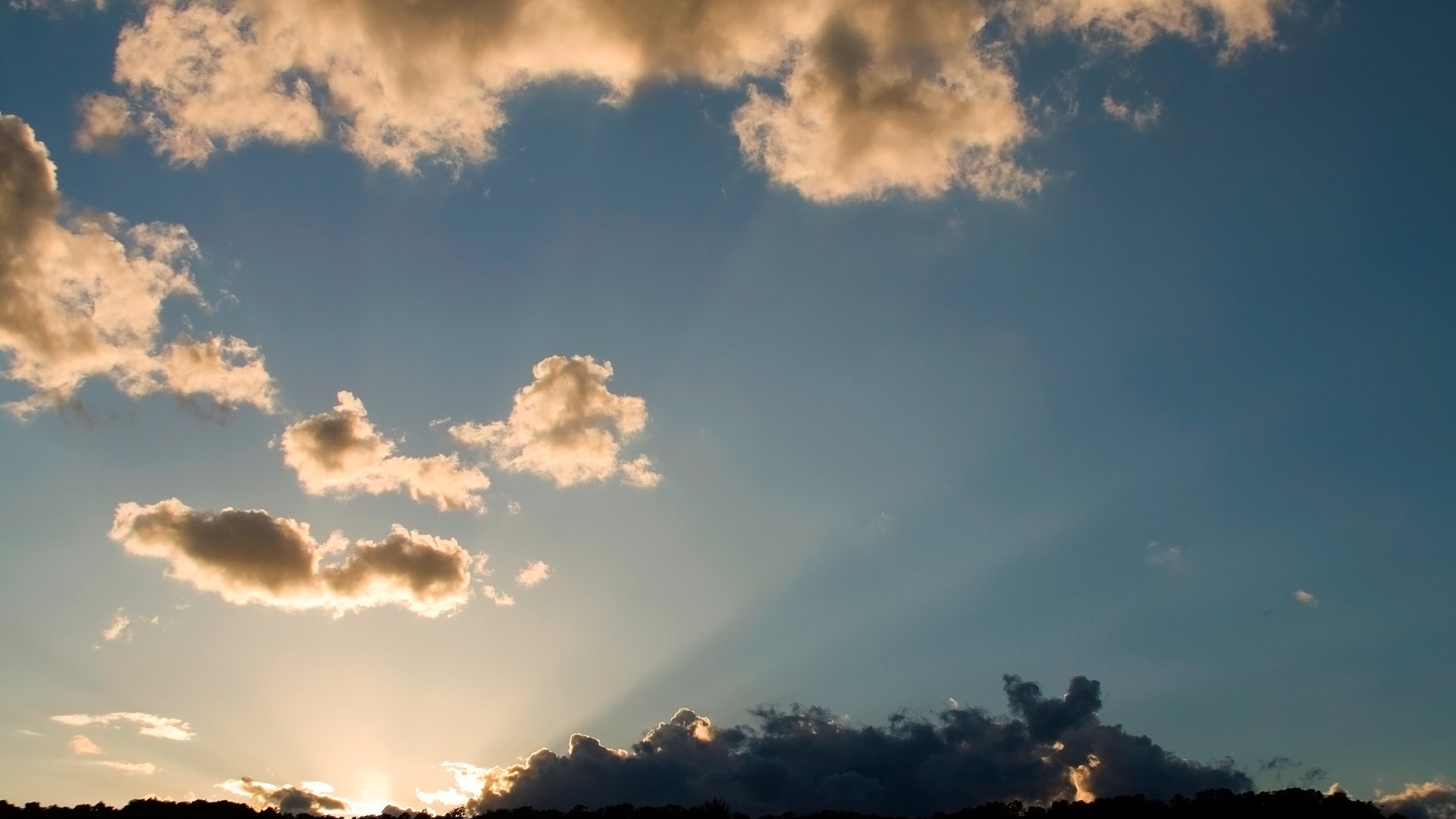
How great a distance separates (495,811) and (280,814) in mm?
11432

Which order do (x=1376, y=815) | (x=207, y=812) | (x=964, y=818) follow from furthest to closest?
(x=207, y=812) < (x=964, y=818) < (x=1376, y=815)

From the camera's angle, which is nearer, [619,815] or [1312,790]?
[1312,790]

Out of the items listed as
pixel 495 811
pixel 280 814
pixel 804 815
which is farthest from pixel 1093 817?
pixel 280 814

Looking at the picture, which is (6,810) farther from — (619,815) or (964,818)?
(964,818)

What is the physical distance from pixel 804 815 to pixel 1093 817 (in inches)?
487

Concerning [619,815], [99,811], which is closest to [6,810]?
[99,811]

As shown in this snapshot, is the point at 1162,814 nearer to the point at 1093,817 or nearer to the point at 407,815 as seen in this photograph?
the point at 1093,817

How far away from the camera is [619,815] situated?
4772 centimetres

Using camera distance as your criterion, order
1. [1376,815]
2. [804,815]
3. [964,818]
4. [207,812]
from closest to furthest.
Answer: [1376,815]
[964,818]
[804,815]
[207,812]

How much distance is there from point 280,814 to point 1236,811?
145 ft

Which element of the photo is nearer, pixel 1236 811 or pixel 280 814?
pixel 1236 811

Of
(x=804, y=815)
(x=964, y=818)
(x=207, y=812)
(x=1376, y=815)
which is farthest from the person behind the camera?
(x=207, y=812)

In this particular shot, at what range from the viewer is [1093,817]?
4306 centimetres

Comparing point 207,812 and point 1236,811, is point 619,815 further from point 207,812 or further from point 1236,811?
point 1236,811
